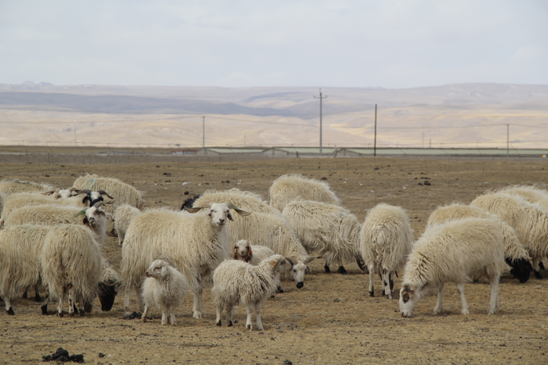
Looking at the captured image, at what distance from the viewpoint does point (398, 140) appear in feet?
528

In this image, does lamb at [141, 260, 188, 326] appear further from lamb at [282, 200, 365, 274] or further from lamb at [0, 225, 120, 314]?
lamb at [282, 200, 365, 274]

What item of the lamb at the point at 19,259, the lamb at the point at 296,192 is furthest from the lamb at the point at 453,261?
the lamb at the point at 296,192

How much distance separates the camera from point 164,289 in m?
8.38

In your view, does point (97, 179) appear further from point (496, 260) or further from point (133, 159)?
point (133, 159)

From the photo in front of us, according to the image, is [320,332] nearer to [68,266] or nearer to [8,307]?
[68,266]

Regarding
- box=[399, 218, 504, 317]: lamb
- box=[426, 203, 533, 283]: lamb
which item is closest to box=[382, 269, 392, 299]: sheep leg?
box=[399, 218, 504, 317]: lamb

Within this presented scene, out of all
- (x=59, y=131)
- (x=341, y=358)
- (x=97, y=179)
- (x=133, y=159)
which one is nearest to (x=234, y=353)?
(x=341, y=358)

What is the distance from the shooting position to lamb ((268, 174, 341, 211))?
53.0 feet

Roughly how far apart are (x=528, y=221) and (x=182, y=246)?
26.0 feet

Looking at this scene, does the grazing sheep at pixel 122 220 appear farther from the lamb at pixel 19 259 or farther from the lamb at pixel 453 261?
the lamb at pixel 453 261

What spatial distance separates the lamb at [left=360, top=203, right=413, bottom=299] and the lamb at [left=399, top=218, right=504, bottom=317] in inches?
39.8

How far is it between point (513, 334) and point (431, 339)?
132 cm

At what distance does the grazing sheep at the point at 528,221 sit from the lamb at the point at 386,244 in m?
3.14

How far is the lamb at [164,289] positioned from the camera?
8398 mm
